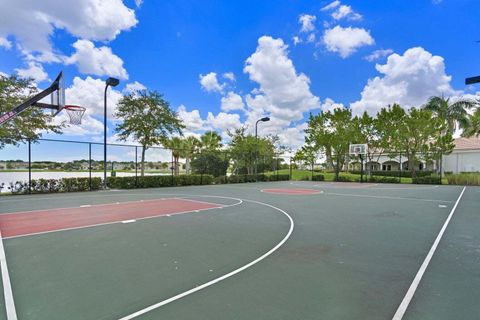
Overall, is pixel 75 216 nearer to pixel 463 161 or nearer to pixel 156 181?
pixel 156 181

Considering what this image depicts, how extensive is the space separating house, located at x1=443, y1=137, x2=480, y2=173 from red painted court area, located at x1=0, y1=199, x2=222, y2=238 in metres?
36.4

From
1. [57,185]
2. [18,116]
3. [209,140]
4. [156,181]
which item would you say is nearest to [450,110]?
[209,140]

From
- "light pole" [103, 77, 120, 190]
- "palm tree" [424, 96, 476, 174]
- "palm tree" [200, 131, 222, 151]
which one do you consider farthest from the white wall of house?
"light pole" [103, 77, 120, 190]

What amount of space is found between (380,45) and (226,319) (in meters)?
20.2

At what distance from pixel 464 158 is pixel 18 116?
1712 inches

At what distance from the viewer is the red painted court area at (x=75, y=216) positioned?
20.8ft

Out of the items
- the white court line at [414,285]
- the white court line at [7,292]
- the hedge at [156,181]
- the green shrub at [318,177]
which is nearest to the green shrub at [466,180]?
the green shrub at [318,177]

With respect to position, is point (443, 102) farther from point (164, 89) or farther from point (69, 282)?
point (69, 282)

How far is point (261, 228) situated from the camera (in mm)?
6449

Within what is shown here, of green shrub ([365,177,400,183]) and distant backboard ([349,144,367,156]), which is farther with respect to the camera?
distant backboard ([349,144,367,156])

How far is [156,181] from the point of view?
60.8 feet

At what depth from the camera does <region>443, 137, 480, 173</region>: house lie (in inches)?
1252

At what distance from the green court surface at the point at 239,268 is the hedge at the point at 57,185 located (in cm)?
733

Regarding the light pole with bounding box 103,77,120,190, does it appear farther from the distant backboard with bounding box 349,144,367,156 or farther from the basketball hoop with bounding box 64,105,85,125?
the distant backboard with bounding box 349,144,367,156
